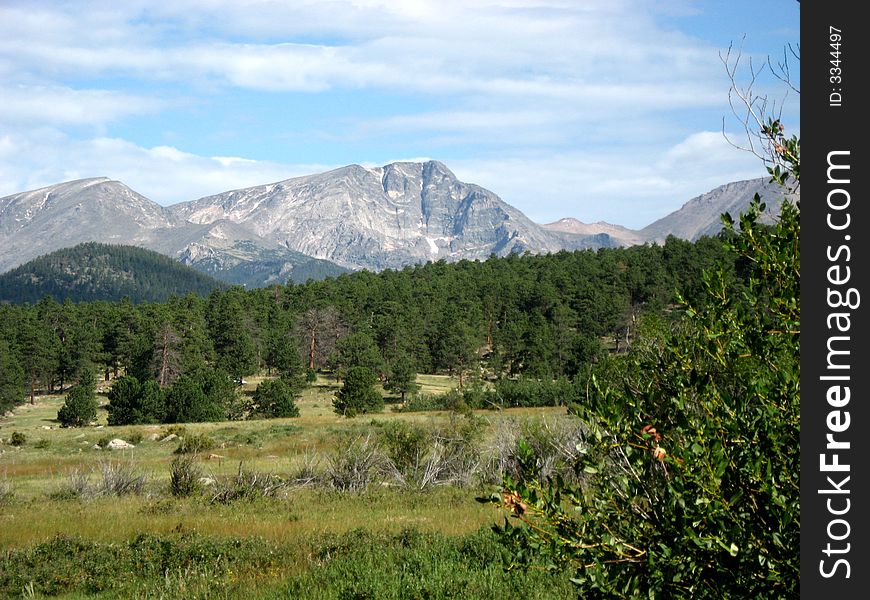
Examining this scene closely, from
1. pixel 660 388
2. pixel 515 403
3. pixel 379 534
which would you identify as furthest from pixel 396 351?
pixel 660 388

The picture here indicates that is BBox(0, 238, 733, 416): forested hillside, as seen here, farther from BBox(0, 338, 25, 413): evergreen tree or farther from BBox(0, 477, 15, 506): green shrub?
BBox(0, 477, 15, 506): green shrub

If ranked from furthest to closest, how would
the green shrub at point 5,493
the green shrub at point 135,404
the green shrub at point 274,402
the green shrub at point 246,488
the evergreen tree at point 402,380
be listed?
the evergreen tree at point 402,380, the green shrub at point 274,402, the green shrub at point 135,404, the green shrub at point 5,493, the green shrub at point 246,488

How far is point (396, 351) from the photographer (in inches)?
3415

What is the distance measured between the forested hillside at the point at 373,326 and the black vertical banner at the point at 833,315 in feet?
221

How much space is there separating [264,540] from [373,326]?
8500 cm

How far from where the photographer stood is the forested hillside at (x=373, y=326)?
260 feet

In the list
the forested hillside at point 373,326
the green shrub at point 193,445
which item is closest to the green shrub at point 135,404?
the forested hillside at point 373,326

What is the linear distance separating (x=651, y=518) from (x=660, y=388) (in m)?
0.88

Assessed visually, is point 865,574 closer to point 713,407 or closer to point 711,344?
point 713,407

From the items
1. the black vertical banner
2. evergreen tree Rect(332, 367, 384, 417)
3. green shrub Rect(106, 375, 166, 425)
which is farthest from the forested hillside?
the black vertical banner

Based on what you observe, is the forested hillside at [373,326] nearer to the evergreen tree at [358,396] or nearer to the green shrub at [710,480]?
the evergreen tree at [358,396]

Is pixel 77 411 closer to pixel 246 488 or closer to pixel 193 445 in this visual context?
pixel 193 445

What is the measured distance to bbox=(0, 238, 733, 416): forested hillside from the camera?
79.2 meters

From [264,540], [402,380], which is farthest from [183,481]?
[402,380]
